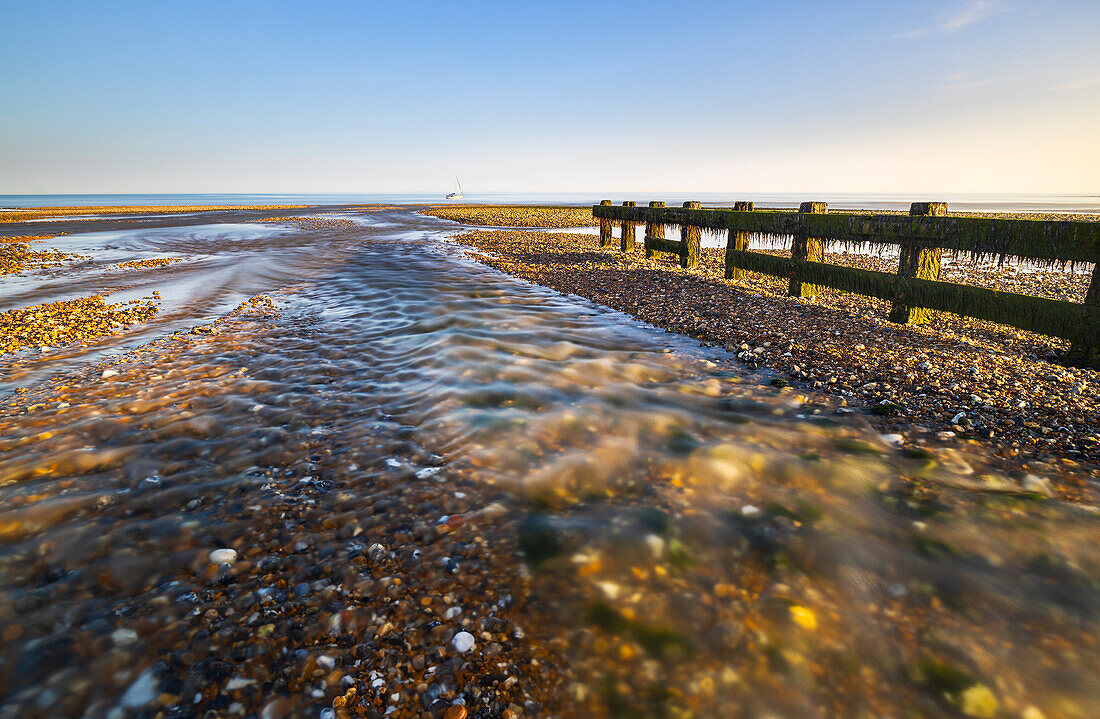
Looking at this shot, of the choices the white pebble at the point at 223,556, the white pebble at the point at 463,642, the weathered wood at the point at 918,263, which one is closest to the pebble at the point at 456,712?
the white pebble at the point at 463,642

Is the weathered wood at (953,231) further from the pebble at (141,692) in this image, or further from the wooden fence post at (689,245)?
the pebble at (141,692)

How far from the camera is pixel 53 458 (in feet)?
14.6

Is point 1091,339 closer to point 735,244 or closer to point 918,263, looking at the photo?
point 918,263

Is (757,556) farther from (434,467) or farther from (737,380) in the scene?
(737,380)

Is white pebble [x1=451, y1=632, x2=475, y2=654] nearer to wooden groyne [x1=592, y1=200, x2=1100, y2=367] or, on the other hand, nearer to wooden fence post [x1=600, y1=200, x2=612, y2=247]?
wooden groyne [x1=592, y1=200, x2=1100, y2=367]

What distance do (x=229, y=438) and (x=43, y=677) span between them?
8.73ft

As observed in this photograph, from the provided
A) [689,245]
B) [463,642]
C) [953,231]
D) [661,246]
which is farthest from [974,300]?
[661,246]

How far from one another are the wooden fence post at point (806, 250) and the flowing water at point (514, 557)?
5.27 metres

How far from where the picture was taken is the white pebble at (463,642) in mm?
2648

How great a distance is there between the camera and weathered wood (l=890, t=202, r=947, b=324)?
7891mm

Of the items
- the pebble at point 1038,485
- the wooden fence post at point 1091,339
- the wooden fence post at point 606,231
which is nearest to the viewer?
the pebble at point 1038,485

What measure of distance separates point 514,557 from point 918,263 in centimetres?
867

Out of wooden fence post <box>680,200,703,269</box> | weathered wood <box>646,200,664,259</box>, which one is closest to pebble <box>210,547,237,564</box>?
wooden fence post <box>680,200,703,269</box>

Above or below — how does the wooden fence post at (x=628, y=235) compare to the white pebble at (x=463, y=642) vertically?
above
